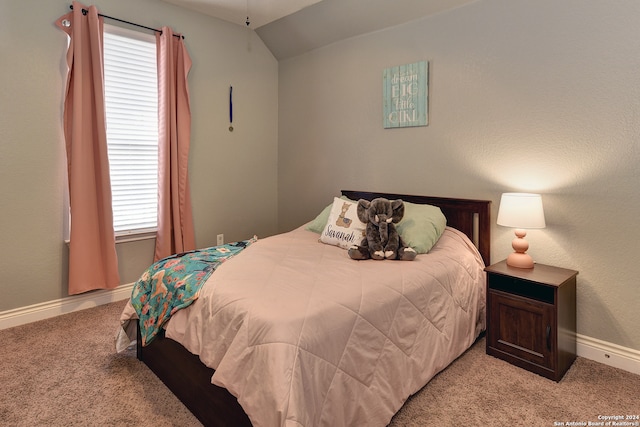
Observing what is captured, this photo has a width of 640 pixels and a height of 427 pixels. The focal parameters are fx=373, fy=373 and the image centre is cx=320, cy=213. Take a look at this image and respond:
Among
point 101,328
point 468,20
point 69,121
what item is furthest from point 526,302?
point 69,121

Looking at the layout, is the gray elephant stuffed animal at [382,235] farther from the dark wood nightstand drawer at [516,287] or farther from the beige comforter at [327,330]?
the dark wood nightstand drawer at [516,287]

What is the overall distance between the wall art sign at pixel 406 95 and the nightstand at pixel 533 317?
4.38 feet

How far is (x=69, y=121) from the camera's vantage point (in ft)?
8.95

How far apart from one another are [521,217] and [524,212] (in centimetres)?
3

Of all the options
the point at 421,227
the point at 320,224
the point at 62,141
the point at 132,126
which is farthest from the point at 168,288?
the point at 132,126

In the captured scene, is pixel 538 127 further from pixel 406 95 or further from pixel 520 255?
pixel 406 95

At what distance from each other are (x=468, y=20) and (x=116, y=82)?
2.70 metres

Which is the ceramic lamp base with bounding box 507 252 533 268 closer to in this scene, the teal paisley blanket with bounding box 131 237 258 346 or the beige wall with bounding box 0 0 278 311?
the teal paisley blanket with bounding box 131 237 258 346

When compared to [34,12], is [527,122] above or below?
below

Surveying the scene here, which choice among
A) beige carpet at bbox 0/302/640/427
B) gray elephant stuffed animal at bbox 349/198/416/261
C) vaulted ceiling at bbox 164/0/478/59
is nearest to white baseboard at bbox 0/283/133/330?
beige carpet at bbox 0/302/640/427

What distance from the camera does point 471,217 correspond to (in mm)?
2676

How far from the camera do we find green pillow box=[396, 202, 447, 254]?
7.66 feet

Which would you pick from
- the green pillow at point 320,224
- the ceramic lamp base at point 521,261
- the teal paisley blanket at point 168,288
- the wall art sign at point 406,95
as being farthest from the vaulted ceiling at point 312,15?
the teal paisley blanket at point 168,288

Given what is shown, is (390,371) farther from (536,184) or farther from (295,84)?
(295,84)
